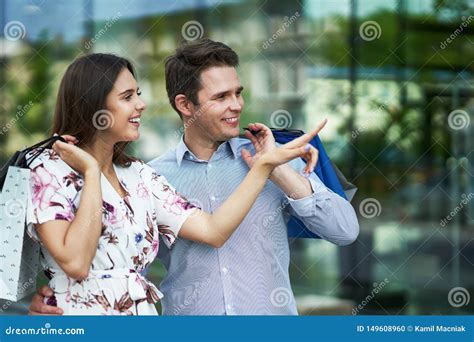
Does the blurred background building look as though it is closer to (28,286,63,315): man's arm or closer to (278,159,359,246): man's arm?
(278,159,359,246): man's arm

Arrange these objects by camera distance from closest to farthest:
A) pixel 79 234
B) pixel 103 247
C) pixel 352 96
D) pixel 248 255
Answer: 1. pixel 79 234
2. pixel 103 247
3. pixel 248 255
4. pixel 352 96

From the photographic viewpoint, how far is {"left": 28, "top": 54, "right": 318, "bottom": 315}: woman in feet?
6.84

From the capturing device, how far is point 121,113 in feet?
7.37

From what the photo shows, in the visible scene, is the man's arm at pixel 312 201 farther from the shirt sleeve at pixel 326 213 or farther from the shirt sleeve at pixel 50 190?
the shirt sleeve at pixel 50 190

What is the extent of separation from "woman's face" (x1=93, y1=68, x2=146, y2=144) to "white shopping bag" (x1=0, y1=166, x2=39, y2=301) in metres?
0.23

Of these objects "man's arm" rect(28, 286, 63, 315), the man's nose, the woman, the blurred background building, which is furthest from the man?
the blurred background building

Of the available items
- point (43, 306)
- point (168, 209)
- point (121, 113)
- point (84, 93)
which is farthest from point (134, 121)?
point (43, 306)

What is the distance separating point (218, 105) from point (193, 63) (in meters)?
0.16


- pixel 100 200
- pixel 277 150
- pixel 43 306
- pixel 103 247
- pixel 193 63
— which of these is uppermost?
pixel 193 63

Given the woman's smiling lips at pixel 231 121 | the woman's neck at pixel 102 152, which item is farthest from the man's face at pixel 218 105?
the woman's neck at pixel 102 152

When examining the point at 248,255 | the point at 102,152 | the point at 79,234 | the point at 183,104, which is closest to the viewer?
the point at 79,234

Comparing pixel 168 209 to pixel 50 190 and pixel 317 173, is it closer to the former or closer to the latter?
pixel 50 190
